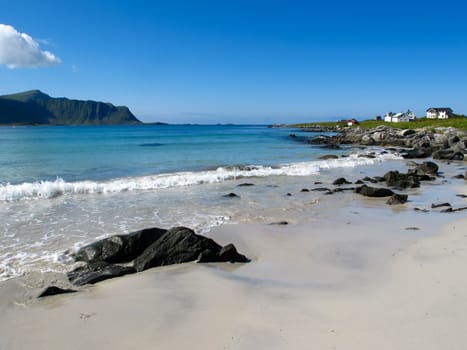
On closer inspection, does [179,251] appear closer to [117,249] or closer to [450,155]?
[117,249]

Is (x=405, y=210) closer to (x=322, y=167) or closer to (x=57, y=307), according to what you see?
(x=57, y=307)

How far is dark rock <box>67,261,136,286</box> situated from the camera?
6727 millimetres

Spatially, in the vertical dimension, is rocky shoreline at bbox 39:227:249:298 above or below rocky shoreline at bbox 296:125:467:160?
below

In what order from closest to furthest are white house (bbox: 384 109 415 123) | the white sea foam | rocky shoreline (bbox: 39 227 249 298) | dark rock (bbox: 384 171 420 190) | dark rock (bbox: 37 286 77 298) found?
dark rock (bbox: 37 286 77 298) < rocky shoreline (bbox: 39 227 249 298) < the white sea foam < dark rock (bbox: 384 171 420 190) < white house (bbox: 384 109 415 123)

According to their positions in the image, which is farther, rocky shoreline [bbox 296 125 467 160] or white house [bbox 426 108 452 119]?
white house [bbox 426 108 452 119]

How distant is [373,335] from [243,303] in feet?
6.76

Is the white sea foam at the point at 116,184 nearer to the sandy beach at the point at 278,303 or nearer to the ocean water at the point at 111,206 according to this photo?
the ocean water at the point at 111,206

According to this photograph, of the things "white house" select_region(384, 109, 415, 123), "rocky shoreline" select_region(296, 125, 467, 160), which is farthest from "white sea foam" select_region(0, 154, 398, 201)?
"white house" select_region(384, 109, 415, 123)

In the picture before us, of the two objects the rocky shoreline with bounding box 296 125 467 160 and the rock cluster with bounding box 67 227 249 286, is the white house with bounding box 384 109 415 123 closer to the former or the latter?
the rocky shoreline with bounding box 296 125 467 160

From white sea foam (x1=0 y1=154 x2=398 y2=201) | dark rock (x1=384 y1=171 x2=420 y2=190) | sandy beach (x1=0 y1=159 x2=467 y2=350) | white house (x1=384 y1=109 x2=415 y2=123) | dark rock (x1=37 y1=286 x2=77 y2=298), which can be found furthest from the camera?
white house (x1=384 y1=109 x2=415 y2=123)

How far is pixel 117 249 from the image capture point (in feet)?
26.0

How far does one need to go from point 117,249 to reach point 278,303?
4.27 m

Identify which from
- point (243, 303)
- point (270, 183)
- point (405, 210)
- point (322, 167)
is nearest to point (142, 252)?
point (243, 303)

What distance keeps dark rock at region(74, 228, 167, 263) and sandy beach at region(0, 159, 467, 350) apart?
110 centimetres
